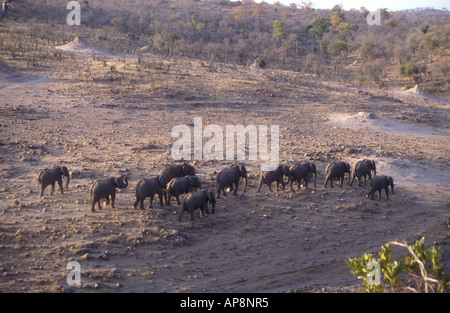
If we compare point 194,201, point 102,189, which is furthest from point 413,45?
point 102,189

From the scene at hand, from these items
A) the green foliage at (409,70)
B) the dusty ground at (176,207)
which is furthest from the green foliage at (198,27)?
the dusty ground at (176,207)

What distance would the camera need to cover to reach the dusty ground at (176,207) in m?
7.20

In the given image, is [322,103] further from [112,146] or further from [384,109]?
[112,146]

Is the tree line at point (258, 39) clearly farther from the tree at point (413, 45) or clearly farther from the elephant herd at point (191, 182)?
the elephant herd at point (191, 182)

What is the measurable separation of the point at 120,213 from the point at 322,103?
15.2 meters

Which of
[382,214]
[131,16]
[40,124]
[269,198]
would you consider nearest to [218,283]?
[269,198]

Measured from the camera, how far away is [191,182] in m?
9.43

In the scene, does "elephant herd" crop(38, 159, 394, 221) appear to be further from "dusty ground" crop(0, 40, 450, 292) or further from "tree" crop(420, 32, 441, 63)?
"tree" crop(420, 32, 441, 63)

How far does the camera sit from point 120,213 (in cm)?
873

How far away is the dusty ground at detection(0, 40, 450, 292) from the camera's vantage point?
23.6 ft

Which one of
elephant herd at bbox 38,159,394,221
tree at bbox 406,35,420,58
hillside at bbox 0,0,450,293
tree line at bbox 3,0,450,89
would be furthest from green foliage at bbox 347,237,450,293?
tree at bbox 406,35,420,58

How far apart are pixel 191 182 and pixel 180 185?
0.29 meters

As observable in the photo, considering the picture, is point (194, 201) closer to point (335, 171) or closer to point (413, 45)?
point (335, 171)

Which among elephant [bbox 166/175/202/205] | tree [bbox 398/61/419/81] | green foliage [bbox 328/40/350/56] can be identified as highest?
green foliage [bbox 328/40/350/56]
